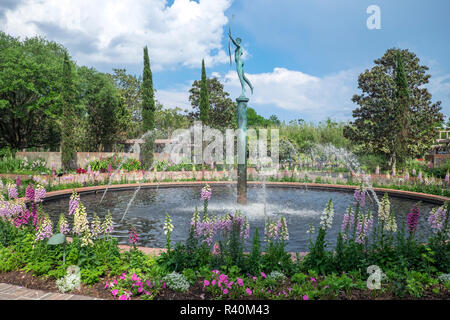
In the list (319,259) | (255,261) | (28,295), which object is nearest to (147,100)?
(28,295)

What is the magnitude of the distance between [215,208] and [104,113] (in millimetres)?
25374

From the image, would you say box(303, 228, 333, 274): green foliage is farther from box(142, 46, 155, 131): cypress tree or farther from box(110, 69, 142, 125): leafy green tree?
box(110, 69, 142, 125): leafy green tree

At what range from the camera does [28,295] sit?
12.5ft

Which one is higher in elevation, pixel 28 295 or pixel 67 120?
pixel 67 120

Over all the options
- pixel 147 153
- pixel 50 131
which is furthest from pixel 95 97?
pixel 147 153

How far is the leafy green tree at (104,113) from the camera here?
28.9 m

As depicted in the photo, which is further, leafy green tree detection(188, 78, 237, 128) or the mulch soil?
leafy green tree detection(188, 78, 237, 128)

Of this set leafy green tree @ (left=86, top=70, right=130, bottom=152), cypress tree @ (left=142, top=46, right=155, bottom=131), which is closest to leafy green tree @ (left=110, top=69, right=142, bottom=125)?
leafy green tree @ (left=86, top=70, right=130, bottom=152)

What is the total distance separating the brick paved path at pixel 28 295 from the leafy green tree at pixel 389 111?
22110 mm

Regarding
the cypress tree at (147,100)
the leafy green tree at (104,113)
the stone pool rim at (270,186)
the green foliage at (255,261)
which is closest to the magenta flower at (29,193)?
the green foliage at (255,261)

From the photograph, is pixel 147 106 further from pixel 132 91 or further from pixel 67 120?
pixel 132 91

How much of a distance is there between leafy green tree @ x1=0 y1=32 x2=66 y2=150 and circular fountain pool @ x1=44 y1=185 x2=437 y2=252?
613 inches

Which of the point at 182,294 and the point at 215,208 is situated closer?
the point at 182,294

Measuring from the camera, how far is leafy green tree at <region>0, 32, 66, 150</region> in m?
22.5
